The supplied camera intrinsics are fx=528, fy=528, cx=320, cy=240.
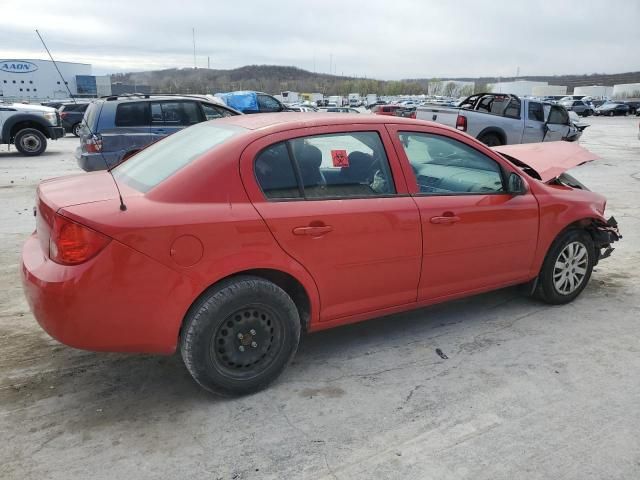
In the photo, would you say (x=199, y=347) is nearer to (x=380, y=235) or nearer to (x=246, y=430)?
(x=246, y=430)

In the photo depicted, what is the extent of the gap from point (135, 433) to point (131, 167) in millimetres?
1787

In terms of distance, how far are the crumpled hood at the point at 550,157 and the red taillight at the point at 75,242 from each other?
3475 mm

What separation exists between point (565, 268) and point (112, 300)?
359cm

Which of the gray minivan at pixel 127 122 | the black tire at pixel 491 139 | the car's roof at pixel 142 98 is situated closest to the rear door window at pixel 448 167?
the gray minivan at pixel 127 122

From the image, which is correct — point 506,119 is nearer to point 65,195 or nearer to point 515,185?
point 515,185

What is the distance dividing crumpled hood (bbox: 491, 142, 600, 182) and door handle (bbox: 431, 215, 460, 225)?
1.22 m

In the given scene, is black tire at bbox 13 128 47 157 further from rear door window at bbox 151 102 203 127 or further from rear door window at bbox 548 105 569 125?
rear door window at bbox 548 105 569 125


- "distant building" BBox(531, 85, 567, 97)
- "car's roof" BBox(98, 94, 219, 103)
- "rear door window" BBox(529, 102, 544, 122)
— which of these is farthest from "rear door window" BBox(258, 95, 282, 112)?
"distant building" BBox(531, 85, 567, 97)

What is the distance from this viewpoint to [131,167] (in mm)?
3652

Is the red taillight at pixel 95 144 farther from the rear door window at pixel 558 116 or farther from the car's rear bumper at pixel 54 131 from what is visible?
the rear door window at pixel 558 116

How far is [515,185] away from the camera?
4.02 metres

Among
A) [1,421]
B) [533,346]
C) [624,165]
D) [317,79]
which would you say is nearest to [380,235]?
[533,346]

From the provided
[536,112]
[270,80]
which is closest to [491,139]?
[536,112]

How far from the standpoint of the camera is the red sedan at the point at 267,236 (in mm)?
2709
